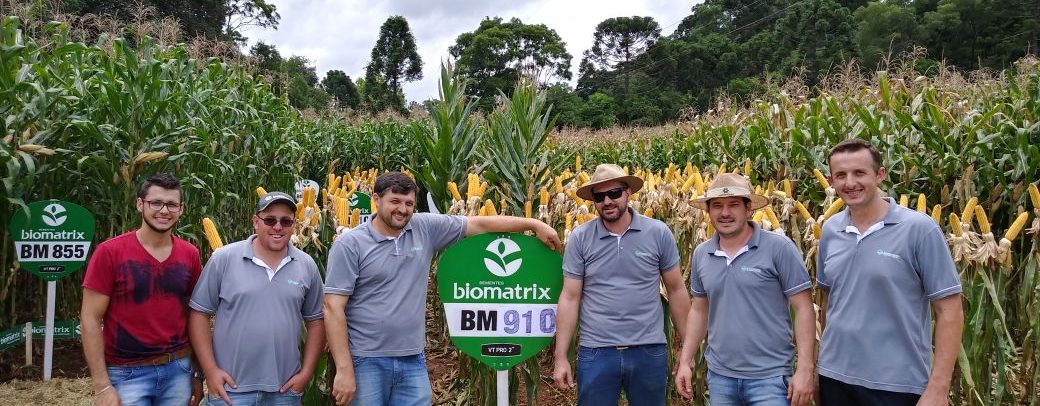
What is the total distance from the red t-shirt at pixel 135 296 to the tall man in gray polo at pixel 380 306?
0.63 metres

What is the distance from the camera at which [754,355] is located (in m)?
2.31

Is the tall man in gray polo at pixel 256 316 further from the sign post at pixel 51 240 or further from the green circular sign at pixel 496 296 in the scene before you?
the sign post at pixel 51 240

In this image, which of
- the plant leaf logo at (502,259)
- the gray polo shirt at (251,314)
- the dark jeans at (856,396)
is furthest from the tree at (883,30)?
the gray polo shirt at (251,314)

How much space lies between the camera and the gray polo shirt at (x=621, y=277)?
8.27ft

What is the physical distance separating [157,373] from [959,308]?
290 centimetres

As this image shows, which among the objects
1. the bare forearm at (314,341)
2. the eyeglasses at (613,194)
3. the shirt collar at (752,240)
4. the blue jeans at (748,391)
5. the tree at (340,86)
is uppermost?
the tree at (340,86)

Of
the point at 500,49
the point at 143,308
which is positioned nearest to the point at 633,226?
the point at 143,308

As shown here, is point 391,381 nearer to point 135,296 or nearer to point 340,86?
point 135,296

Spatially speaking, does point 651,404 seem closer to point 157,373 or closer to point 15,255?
point 157,373

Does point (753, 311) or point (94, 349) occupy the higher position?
point (753, 311)

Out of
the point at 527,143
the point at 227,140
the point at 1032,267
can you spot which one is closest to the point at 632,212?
the point at 1032,267

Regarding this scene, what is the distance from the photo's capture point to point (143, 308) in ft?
7.98

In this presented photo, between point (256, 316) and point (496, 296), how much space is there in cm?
95

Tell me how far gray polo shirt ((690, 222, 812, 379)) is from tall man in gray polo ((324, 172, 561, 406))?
1211mm
